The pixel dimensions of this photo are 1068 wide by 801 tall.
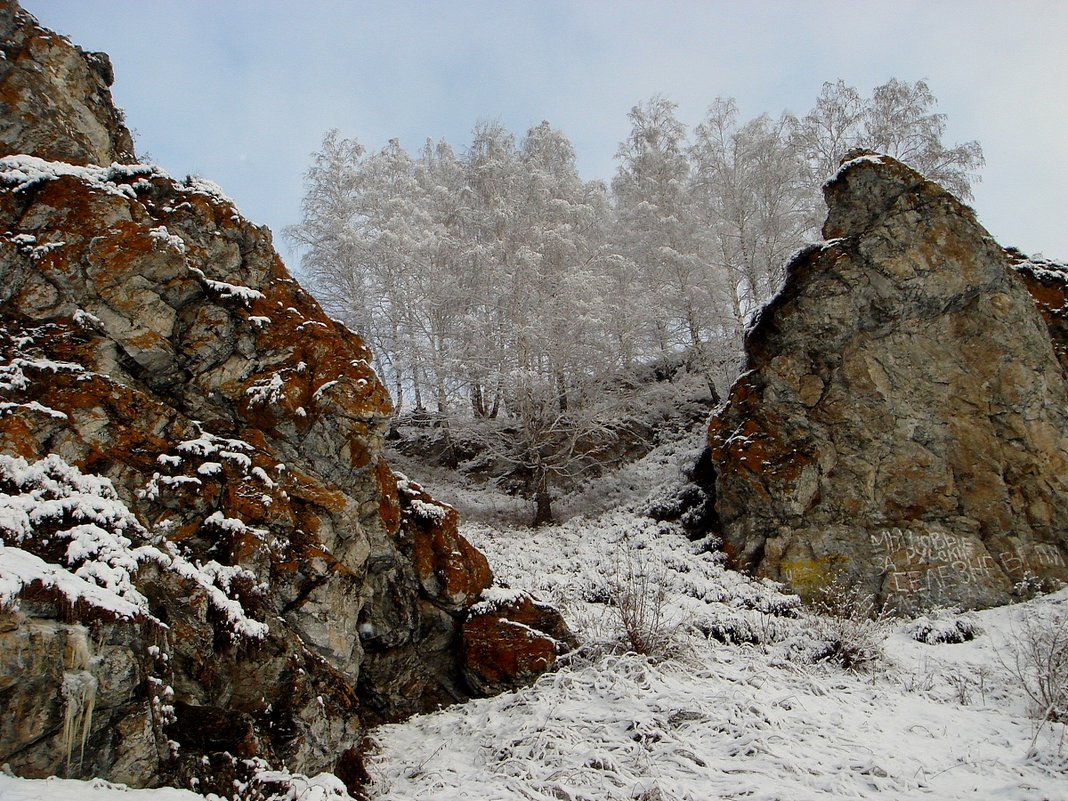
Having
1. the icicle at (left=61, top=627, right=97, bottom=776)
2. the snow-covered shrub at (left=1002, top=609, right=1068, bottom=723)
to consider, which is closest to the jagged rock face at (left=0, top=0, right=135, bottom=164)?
the icicle at (left=61, top=627, right=97, bottom=776)

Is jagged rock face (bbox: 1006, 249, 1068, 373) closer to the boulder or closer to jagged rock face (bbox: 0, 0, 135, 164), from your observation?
the boulder

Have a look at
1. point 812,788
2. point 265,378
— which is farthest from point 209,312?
point 812,788

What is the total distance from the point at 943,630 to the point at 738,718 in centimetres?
467

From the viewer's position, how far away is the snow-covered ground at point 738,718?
14.8ft

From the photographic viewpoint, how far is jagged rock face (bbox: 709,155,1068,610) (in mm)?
9539

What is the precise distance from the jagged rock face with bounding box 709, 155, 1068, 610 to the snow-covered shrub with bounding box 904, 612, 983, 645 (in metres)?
0.68

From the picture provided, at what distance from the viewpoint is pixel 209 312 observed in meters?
6.16

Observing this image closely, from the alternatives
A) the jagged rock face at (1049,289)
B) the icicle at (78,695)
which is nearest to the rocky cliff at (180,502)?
the icicle at (78,695)

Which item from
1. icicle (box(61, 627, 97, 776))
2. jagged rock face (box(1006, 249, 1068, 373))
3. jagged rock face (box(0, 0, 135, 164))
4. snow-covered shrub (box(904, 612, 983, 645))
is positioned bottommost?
snow-covered shrub (box(904, 612, 983, 645))

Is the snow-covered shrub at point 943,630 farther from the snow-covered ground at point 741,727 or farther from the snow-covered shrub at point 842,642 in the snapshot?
the snow-covered shrub at point 842,642

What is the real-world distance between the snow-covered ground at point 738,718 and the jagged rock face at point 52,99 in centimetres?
616

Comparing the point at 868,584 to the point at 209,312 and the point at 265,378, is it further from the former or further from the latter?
the point at 209,312

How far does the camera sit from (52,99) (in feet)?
22.0

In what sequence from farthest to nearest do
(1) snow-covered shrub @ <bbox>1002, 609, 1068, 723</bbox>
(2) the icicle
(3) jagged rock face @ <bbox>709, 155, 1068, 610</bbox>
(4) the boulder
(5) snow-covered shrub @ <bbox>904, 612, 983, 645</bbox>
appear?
(3) jagged rock face @ <bbox>709, 155, 1068, 610</bbox>, (5) snow-covered shrub @ <bbox>904, 612, 983, 645</bbox>, (4) the boulder, (1) snow-covered shrub @ <bbox>1002, 609, 1068, 723</bbox>, (2) the icicle
